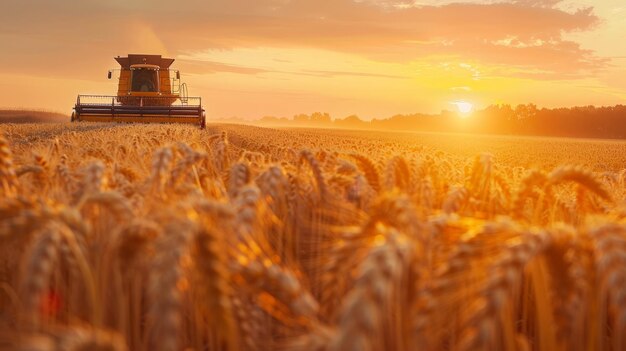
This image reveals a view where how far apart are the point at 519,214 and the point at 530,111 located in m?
74.9

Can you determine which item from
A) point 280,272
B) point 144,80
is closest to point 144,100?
point 144,80

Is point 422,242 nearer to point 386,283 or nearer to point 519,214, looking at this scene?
point 386,283

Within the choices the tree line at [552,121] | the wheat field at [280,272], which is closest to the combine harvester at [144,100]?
the wheat field at [280,272]

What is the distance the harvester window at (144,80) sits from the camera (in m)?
25.0

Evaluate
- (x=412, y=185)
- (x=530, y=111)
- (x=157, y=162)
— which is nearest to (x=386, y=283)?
(x=157, y=162)

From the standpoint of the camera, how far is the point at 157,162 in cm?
239

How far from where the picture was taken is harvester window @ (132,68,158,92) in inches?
983

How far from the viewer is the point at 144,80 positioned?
2505 centimetres

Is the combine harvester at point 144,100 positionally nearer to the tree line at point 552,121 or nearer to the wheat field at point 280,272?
the wheat field at point 280,272

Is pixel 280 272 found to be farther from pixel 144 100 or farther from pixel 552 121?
pixel 552 121

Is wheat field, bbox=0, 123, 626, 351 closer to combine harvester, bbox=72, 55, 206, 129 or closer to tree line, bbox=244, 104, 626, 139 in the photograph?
combine harvester, bbox=72, 55, 206, 129

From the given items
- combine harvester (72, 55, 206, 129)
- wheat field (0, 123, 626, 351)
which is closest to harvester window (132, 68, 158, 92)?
combine harvester (72, 55, 206, 129)

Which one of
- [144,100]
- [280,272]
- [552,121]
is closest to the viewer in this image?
[280,272]

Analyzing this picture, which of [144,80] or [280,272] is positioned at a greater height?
[144,80]
